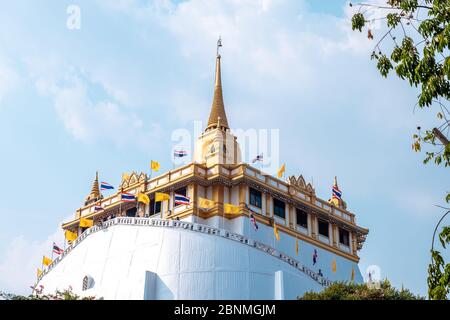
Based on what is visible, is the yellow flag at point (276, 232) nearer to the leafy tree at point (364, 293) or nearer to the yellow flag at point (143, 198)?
the yellow flag at point (143, 198)

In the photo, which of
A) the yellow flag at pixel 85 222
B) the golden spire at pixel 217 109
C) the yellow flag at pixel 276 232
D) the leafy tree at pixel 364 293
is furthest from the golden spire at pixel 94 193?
the leafy tree at pixel 364 293

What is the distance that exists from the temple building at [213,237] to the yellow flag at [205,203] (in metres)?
0.11

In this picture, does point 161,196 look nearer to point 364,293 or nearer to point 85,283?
point 85,283

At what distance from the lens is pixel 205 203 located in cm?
5966

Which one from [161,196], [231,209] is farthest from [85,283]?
[231,209]

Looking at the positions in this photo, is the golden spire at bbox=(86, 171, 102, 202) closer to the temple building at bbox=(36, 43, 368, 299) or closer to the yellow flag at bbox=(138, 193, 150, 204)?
the temple building at bbox=(36, 43, 368, 299)

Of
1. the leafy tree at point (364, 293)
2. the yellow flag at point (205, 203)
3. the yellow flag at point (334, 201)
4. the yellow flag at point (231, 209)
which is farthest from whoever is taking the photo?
the yellow flag at point (334, 201)

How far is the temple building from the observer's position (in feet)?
166

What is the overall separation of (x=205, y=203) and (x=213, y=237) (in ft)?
26.5

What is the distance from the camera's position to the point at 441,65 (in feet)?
69.6

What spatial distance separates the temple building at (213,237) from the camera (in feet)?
166

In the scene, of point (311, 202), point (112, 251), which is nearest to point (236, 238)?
point (112, 251)
